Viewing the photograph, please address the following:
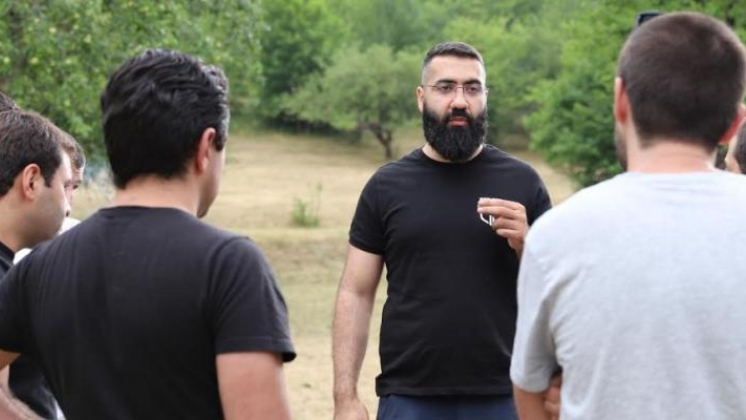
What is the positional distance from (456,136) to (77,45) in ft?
36.6

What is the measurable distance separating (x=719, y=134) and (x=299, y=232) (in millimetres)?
25291

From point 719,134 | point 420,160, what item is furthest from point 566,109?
point 719,134

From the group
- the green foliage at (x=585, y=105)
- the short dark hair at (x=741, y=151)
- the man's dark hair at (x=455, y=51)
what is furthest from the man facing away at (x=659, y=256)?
the green foliage at (x=585, y=105)

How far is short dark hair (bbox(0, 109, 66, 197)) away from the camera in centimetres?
355

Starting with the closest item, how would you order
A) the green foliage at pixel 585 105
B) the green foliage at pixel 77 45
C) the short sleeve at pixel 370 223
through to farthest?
the short sleeve at pixel 370 223, the green foliage at pixel 77 45, the green foliage at pixel 585 105

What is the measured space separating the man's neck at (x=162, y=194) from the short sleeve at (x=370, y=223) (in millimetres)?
2079

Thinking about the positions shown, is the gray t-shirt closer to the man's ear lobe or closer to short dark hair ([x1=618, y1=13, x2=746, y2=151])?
short dark hair ([x1=618, y1=13, x2=746, y2=151])

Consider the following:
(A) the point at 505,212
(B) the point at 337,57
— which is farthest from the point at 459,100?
(B) the point at 337,57

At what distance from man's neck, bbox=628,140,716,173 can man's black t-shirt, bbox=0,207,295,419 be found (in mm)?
851

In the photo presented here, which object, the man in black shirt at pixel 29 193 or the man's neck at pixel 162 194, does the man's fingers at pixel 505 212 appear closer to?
the man in black shirt at pixel 29 193

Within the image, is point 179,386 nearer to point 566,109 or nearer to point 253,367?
point 253,367

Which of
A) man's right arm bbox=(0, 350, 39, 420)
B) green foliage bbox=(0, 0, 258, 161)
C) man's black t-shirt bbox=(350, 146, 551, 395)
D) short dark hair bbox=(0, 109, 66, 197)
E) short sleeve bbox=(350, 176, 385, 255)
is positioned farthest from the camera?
green foliage bbox=(0, 0, 258, 161)

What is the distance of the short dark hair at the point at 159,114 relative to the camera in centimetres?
274

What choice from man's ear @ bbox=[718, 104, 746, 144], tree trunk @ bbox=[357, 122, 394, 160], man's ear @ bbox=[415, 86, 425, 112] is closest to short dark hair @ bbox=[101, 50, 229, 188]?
man's ear @ bbox=[718, 104, 746, 144]
